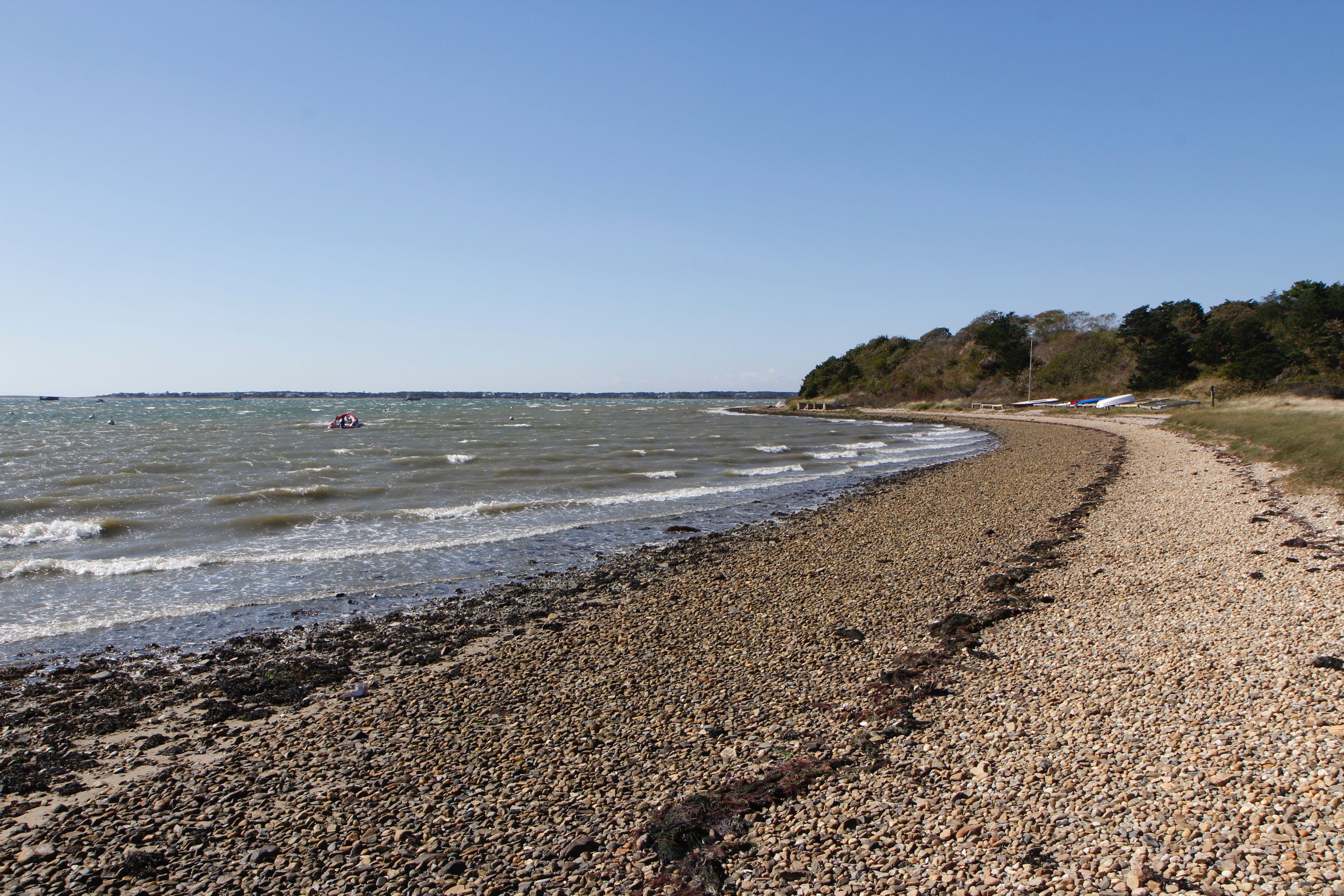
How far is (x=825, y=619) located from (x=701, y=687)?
253cm

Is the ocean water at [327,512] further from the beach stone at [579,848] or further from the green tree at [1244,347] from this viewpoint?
the green tree at [1244,347]

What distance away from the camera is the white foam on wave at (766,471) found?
25.8 metres

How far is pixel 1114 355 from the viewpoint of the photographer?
256ft

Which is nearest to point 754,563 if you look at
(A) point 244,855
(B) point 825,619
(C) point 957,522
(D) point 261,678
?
(B) point 825,619

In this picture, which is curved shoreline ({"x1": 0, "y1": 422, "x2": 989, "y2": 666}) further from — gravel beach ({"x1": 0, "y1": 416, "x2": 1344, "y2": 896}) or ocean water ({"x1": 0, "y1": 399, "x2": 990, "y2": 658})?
gravel beach ({"x1": 0, "y1": 416, "x2": 1344, "y2": 896})

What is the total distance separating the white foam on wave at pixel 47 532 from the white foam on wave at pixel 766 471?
59.2 feet

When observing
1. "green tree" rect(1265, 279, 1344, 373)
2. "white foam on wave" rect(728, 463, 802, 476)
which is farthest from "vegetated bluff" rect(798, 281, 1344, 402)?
"white foam on wave" rect(728, 463, 802, 476)

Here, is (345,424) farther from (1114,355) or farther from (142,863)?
(1114,355)

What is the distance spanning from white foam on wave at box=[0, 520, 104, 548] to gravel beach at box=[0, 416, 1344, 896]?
8981 mm

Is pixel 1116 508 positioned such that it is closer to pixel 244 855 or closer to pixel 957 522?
pixel 957 522

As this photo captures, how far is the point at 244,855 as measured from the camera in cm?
431

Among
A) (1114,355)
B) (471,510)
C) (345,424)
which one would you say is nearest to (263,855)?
(471,510)

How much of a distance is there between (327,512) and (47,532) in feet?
17.6

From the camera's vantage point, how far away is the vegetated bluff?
51.6 m
